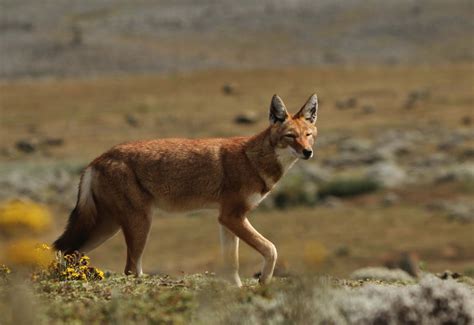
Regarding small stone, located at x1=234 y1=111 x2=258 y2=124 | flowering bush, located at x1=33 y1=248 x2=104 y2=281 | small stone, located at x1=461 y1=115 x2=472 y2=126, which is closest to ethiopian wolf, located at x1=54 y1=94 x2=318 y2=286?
flowering bush, located at x1=33 y1=248 x2=104 y2=281

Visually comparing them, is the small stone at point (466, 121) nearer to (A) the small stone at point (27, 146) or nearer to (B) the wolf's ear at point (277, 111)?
(A) the small stone at point (27, 146)

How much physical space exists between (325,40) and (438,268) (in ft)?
168

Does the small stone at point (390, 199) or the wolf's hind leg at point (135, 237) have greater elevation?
the wolf's hind leg at point (135, 237)

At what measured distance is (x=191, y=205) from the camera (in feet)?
39.2

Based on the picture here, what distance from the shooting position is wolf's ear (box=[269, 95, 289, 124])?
11680 mm

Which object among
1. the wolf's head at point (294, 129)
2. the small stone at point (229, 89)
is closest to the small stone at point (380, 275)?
the wolf's head at point (294, 129)

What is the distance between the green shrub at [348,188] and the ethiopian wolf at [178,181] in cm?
2541

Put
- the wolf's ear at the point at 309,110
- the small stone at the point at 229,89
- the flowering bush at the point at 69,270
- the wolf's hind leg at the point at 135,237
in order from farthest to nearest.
Answer: the small stone at the point at 229,89 < the wolf's ear at the point at 309,110 < the wolf's hind leg at the point at 135,237 < the flowering bush at the point at 69,270

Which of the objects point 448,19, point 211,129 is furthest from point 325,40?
point 211,129

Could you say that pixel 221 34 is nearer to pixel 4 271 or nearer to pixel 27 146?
pixel 27 146

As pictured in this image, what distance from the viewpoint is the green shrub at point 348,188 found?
37281mm

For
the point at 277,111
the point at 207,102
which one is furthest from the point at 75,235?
the point at 207,102

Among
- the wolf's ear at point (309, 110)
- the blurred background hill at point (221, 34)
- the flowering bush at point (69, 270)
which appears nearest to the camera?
the flowering bush at point (69, 270)

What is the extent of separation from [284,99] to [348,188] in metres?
21.9
